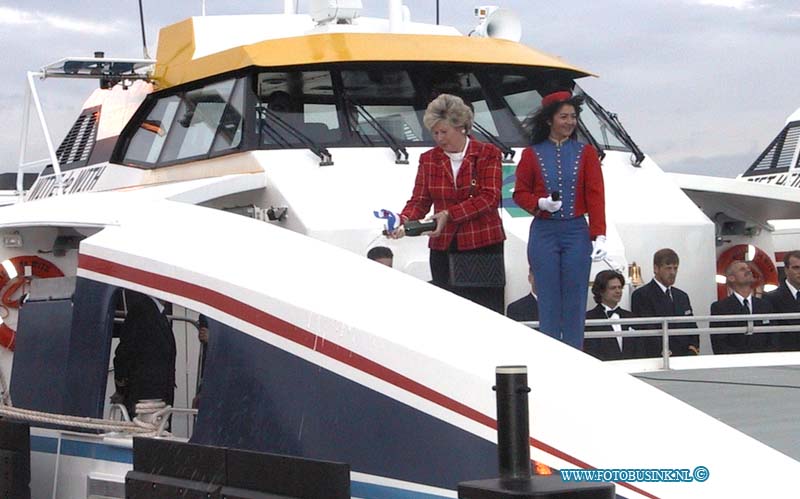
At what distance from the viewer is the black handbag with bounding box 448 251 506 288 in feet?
21.4

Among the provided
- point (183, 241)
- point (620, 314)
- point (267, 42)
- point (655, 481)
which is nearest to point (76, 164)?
point (267, 42)

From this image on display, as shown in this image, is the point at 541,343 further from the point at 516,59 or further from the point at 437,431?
the point at 516,59

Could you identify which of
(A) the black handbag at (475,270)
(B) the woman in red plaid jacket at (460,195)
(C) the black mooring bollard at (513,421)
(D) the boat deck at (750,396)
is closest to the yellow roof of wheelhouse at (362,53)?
(B) the woman in red plaid jacket at (460,195)

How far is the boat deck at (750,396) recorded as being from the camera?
4.53 meters

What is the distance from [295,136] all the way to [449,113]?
254 centimetres

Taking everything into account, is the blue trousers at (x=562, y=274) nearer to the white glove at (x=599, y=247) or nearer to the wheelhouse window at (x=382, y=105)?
the white glove at (x=599, y=247)

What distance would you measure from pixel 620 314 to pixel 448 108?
197 cm

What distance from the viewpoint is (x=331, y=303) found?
13.9 feet

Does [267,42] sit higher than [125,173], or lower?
higher

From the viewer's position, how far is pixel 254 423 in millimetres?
4297

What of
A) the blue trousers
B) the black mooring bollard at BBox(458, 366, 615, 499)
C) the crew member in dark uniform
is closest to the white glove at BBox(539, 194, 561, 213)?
the blue trousers

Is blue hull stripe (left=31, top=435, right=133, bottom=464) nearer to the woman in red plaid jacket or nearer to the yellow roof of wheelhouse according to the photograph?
the woman in red plaid jacket

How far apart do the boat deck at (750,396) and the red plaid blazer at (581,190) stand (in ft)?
2.50

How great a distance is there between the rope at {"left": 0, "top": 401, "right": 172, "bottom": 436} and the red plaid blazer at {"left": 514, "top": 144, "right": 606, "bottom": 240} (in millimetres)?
2000
